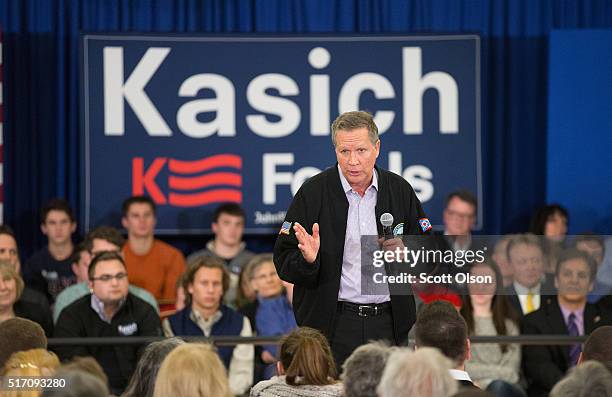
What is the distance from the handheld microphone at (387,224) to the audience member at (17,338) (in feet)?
4.29

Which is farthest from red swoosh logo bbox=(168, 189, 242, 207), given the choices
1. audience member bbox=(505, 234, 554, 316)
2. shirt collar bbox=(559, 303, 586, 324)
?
shirt collar bbox=(559, 303, 586, 324)

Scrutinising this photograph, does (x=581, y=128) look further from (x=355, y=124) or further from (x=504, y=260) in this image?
(x=355, y=124)

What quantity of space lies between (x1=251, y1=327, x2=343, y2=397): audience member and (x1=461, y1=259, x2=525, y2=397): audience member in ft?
6.35

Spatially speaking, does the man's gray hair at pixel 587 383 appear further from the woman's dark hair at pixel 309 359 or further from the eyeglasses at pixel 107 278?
the eyeglasses at pixel 107 278

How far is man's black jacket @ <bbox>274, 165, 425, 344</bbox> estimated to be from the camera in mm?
4004

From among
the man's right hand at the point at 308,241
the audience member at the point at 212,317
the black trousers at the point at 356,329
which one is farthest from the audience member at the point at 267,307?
the man's right hand at the point at 308,241

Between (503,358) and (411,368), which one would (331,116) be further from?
(411,368)

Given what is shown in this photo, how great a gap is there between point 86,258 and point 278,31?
2469 millimetres

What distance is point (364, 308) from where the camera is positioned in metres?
4.03

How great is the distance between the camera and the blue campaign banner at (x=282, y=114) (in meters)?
7.92

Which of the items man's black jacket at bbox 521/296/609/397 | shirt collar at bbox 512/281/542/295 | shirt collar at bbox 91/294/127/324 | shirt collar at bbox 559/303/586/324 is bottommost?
man's black jacket at bbox 521/296/609/397

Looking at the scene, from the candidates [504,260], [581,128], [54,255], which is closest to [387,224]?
[504,260]

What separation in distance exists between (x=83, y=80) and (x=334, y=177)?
4172 mm

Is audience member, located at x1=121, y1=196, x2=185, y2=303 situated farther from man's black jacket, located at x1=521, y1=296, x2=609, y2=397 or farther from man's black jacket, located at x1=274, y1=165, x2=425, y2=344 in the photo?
man's black jacket, located at x1=274, y1=165, x2=425, y2=344
